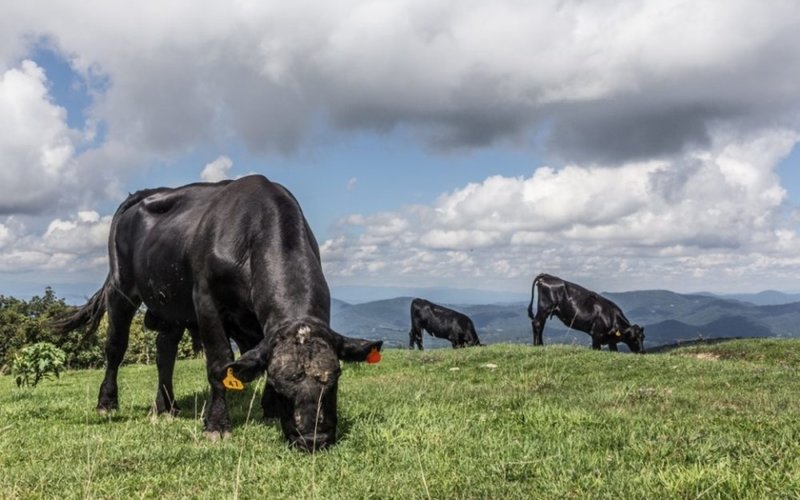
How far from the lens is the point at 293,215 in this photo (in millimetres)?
8859

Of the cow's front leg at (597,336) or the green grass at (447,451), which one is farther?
the cow's front leg at (597,336)

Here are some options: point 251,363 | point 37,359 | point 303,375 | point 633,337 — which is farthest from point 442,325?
point 303,375

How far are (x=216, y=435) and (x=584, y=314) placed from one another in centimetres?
2881

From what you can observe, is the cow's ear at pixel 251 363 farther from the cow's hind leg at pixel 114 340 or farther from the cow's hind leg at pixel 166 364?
the cow's hind leg at pixel 114 340

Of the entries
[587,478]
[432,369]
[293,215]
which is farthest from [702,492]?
[432,369]

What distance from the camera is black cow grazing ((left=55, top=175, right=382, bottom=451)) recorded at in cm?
698

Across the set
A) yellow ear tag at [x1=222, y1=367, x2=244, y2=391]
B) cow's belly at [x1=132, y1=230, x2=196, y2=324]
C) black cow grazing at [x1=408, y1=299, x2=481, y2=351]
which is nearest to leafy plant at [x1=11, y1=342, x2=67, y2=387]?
cow's belly at [x1=132, y1=230, x2=196, y2=324]

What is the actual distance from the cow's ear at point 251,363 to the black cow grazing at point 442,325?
111ft

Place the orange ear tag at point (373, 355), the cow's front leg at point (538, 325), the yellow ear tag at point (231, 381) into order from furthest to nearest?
1. the cow's front leg at point (538, 325)
2. the orange ear tag at point (373, 355)
3. the yellow ear tag at point (231, 381)

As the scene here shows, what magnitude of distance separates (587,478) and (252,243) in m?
5.27

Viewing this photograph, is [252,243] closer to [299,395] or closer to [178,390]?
[299,395]

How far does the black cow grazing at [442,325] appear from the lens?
41938mm

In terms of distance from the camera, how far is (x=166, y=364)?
11.5 m

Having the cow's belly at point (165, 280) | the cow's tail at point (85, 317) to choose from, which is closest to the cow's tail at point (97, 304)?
the cow's tail at point (85, 317)
